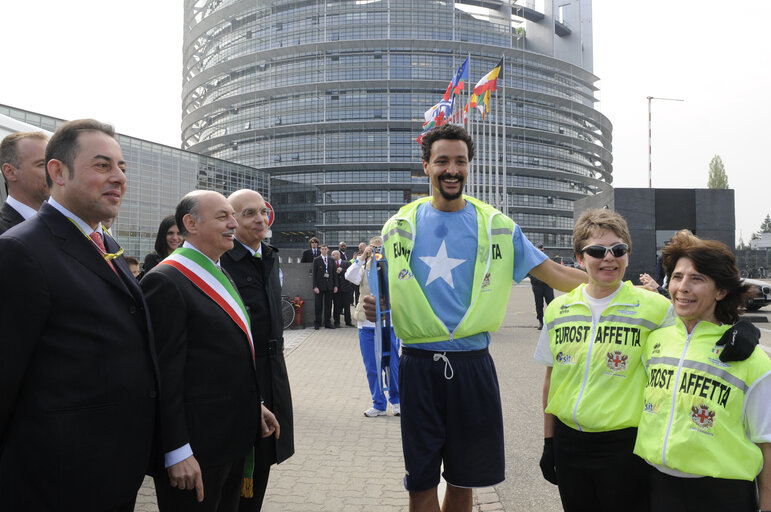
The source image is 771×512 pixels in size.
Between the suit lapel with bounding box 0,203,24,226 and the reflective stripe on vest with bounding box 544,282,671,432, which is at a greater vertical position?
the suit lapel with bounding box 0,203,24,226

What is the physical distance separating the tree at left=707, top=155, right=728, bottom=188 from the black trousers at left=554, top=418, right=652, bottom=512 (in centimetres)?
9460

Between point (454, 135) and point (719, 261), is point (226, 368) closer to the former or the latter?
point (454, 135)

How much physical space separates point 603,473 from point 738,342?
827mm

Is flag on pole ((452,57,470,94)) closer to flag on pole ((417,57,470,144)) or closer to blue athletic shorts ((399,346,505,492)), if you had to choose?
flag on pole ((417,57,470,144))

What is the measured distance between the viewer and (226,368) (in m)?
2.41

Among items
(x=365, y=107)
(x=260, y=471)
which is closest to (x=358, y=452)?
(x=260, y=471)

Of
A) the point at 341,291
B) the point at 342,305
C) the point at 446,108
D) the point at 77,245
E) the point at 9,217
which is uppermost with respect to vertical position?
the point at 446,108

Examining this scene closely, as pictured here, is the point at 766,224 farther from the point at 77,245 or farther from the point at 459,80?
the point at 77,245

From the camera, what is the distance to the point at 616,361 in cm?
243

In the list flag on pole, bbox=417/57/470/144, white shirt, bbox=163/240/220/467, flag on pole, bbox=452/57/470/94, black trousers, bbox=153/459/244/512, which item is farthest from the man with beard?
flag on pole, bbox=452/57/470/94

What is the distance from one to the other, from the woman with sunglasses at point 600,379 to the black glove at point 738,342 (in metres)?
0.33

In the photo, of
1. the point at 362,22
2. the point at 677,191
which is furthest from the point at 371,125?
the point at 677,191

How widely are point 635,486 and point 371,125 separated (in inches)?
2682

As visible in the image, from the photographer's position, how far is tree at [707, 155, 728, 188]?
267ft
